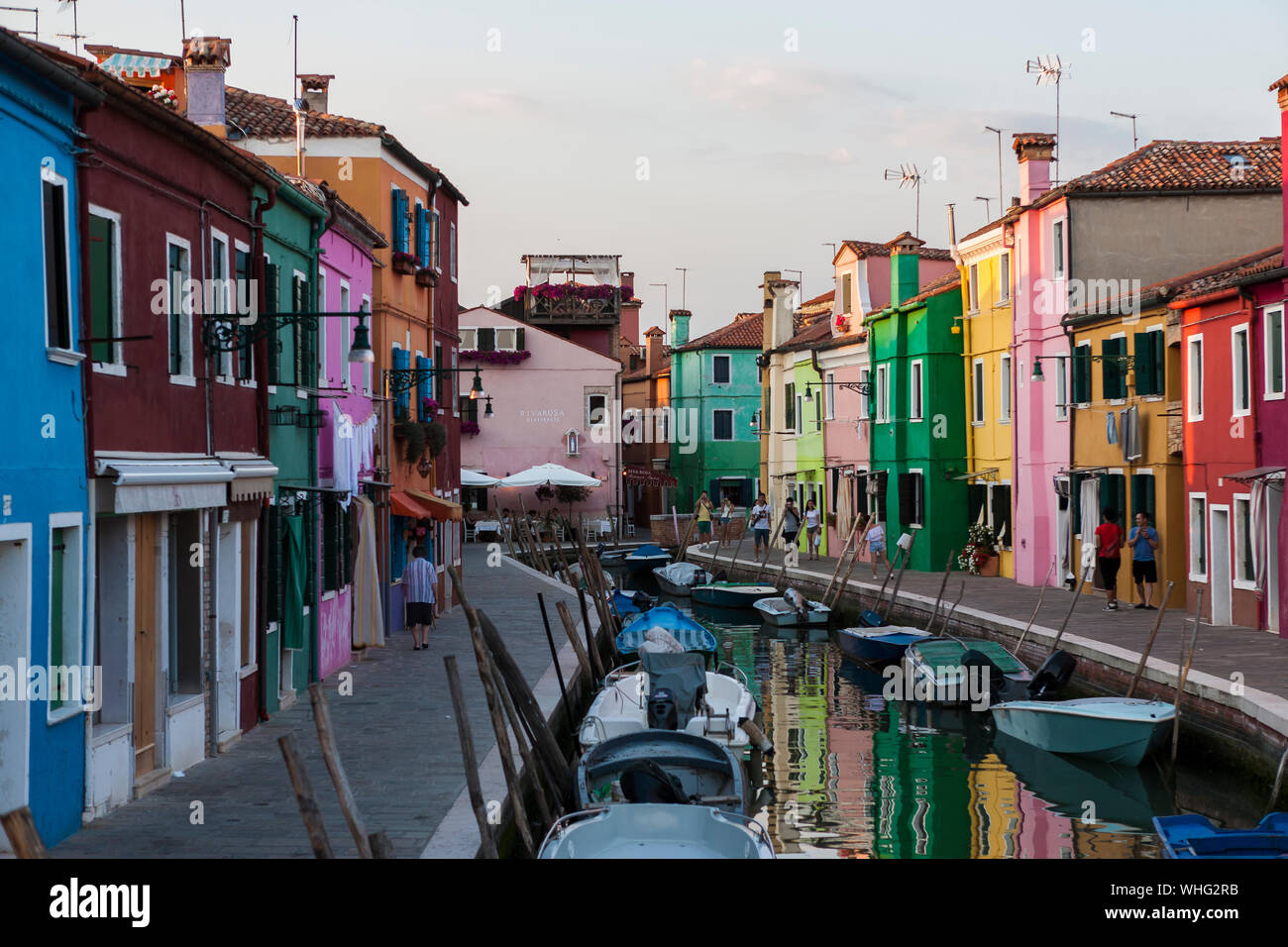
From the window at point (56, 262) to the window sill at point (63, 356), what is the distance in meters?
0.08

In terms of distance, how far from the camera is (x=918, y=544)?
1534 inches

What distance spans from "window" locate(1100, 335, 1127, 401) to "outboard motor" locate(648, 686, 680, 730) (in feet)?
47.5

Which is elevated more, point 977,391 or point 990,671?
point 977,391

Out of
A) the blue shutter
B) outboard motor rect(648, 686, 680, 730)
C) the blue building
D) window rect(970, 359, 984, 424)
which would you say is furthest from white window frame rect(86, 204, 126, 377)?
window rect(970, 359, 984, 424)

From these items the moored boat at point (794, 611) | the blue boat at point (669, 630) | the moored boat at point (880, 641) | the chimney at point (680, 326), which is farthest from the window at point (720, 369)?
the blue boat at point (669, 630)

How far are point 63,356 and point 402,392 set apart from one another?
15.4 m

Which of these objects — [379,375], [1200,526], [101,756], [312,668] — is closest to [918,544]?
[1200,526]

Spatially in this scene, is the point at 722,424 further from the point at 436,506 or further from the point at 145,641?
the point at 145,641

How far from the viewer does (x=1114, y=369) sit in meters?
29.1

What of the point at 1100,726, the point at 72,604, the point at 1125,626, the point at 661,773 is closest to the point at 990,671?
the point at 1125,626

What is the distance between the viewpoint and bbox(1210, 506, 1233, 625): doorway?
79.4 ft
